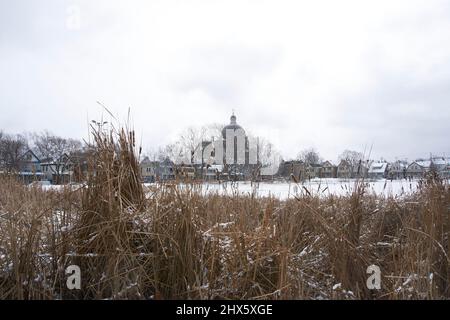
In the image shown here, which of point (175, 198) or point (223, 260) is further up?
point (175, 198)

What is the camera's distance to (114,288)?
81.4 inches

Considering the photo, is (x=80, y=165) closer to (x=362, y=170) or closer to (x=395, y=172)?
(x=362, y=170)

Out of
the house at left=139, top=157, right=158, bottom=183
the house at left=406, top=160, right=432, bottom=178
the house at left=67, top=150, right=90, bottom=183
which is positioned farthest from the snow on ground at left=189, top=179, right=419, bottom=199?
the house at left=67, top=150, right=90, bottom=183

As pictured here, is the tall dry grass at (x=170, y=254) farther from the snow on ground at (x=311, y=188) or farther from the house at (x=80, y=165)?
the snow on ground at (x=311, y=188)

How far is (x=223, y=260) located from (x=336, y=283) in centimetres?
91

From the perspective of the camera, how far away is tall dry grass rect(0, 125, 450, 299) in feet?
7.04

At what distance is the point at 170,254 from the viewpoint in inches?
89.0

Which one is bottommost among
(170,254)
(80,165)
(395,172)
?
(170,254)

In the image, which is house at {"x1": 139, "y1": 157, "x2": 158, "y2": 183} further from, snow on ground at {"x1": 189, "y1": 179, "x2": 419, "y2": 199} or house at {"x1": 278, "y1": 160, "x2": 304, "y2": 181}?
house at {"x1": 278, "y1": 160, "x2": 304, "y2": 181}

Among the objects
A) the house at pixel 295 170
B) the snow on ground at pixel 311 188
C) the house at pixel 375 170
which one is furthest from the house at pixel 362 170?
the house at pixel 375 170

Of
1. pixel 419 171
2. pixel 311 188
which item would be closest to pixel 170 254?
pixel 311 188
